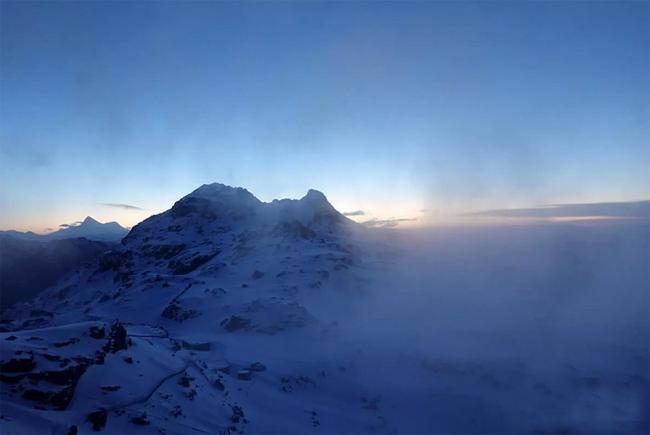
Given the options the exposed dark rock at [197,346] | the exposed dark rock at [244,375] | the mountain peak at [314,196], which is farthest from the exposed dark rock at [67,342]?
the mountain peak at [314,196]

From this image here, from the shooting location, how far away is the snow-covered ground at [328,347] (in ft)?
57.9

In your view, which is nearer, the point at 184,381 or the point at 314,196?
the point at 184,381

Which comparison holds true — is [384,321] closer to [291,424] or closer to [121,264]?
[291,424]

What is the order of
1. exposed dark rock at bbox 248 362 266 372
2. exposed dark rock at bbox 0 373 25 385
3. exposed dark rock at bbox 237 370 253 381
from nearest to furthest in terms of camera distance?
exposed dark rock at bbox 0 373 25 385, exposed dark rock at bbox 237 370 253 381, exposed dark rock at bbox 248 362 266 372

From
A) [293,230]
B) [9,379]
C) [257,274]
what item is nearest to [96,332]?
[9,379]

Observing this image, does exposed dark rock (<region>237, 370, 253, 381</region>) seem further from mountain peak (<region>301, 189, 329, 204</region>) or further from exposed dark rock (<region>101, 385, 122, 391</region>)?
mountain peak (<region>301, 189, 329, 204</region>)

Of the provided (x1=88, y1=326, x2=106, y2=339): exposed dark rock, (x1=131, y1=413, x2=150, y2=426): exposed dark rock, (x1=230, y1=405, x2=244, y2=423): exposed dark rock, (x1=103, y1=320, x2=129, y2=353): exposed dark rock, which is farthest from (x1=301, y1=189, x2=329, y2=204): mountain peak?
(x1=131, y1=413, x2=150, y2=426): exposed dark rock

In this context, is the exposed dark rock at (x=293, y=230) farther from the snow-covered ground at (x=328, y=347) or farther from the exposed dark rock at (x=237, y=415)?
the exposed dark rock at (x=237, y=415)

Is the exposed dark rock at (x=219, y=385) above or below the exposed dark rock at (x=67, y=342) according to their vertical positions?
below

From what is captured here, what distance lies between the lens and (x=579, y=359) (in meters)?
33.6

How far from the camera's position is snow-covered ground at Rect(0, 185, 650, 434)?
17.7m

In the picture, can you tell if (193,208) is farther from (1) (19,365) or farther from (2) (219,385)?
(1) (19,365)

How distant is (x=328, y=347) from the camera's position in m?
37.4

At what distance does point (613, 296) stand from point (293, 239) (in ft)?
160
